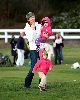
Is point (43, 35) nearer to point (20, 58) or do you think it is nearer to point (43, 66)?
point (43, 66)

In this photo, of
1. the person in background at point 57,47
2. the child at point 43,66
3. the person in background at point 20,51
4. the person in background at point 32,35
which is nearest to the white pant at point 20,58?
the person in background at point 20,51

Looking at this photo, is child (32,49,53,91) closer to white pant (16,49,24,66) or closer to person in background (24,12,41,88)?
person in background (24,12,41,88)

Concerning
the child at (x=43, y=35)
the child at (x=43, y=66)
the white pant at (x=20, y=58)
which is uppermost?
the white pant at (x=20, y=58)

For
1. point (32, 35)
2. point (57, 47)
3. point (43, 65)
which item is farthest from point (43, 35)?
point (57, 47)

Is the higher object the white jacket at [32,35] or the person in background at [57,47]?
the person in background at [57,47]

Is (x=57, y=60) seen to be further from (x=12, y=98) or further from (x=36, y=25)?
(x=12, y=98)

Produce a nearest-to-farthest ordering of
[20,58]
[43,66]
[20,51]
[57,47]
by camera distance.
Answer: [43,66]
[20,58]
[20,51]
[57,47]

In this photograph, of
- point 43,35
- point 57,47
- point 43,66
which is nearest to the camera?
point 43,66

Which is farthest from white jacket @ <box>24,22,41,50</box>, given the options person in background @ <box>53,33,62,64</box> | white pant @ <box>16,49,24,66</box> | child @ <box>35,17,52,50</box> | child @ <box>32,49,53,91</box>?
person in background @ <box>53,33,62,64</box>

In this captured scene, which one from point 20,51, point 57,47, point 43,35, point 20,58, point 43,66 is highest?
point 57,47

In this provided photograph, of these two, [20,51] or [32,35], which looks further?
[20,51]

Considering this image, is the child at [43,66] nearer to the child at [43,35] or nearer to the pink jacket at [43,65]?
the pink jacket at [43,65]

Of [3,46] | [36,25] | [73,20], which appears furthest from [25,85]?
[73,20]

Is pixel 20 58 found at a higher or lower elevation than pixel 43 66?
higher
